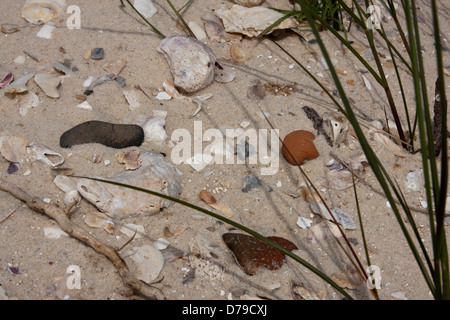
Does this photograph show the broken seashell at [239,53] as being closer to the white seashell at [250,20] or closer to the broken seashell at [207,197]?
the white seashell at [250,20]

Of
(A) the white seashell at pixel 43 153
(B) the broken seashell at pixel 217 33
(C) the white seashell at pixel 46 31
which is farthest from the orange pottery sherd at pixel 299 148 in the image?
(C) the white seashell at pixel 46 31

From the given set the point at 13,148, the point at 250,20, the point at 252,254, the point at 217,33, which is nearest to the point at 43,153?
the point at 13,148

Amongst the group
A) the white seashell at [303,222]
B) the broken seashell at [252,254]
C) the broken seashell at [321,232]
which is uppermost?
the broken seashell at [321,232]

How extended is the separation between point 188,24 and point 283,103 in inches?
25.4

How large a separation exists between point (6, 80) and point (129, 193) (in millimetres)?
800

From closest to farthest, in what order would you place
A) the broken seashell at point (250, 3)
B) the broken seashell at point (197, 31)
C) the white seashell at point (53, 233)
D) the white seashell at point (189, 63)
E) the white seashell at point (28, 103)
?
the white seashell at point (53, 233)
the white seashell at point (28, 103)
the white seashell at point (189, 63)
the broken seashell at point (197, 31)
the broken seashell at point (250, 3)

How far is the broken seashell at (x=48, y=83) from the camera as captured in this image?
1.92 m

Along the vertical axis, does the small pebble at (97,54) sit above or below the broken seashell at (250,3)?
below

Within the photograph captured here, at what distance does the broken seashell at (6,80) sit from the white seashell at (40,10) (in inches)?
15.5

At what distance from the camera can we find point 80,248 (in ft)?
4.83

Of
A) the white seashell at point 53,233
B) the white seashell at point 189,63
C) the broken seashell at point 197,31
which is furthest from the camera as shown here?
the broken seashell at point 197,31

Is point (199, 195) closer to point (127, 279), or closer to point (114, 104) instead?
point (127, 279)

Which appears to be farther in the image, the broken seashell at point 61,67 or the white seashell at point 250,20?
the white seashell at point 250,20

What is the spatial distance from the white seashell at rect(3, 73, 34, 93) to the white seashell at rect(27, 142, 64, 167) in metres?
0.29
